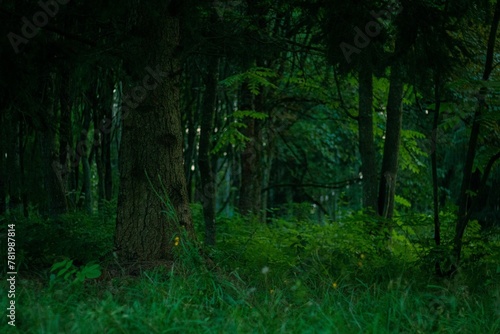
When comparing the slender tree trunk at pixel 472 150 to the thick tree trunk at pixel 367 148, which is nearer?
the slender tree trunk at pixel 472 150

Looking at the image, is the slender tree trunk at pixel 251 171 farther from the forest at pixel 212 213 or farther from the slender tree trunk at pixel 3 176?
the slender tree trunk at pixel 3 176

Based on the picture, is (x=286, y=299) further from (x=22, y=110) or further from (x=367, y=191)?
(x=367, y=191)

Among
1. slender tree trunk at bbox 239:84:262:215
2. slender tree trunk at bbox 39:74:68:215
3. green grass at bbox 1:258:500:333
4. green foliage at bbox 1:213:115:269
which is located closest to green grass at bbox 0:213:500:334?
green grass at bbox 1:258:500:333

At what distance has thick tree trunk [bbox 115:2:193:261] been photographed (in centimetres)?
584

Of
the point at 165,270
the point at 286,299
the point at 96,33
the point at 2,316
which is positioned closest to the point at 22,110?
the point at 96,33

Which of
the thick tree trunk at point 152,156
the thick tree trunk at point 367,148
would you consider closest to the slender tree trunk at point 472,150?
the thick tree trunk at point 367,148

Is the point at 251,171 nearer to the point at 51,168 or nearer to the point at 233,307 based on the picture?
the point at 51,168

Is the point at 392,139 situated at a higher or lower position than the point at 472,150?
higher

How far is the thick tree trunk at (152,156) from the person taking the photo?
Answer: 230 inches

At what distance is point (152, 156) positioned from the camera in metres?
5.89

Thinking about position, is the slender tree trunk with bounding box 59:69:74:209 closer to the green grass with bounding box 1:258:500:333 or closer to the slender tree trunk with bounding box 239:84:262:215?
the green grass with bounding box 1:258:500:333

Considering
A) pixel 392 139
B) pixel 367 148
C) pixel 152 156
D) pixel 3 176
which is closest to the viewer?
pixel 152 156

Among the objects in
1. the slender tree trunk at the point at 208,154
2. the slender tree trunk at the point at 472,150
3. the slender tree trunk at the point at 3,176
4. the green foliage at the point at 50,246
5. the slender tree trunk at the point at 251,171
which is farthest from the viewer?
the slender tree trunk at the point at 251,171

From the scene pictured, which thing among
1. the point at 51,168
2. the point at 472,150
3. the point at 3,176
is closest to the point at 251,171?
the point at 51,168
